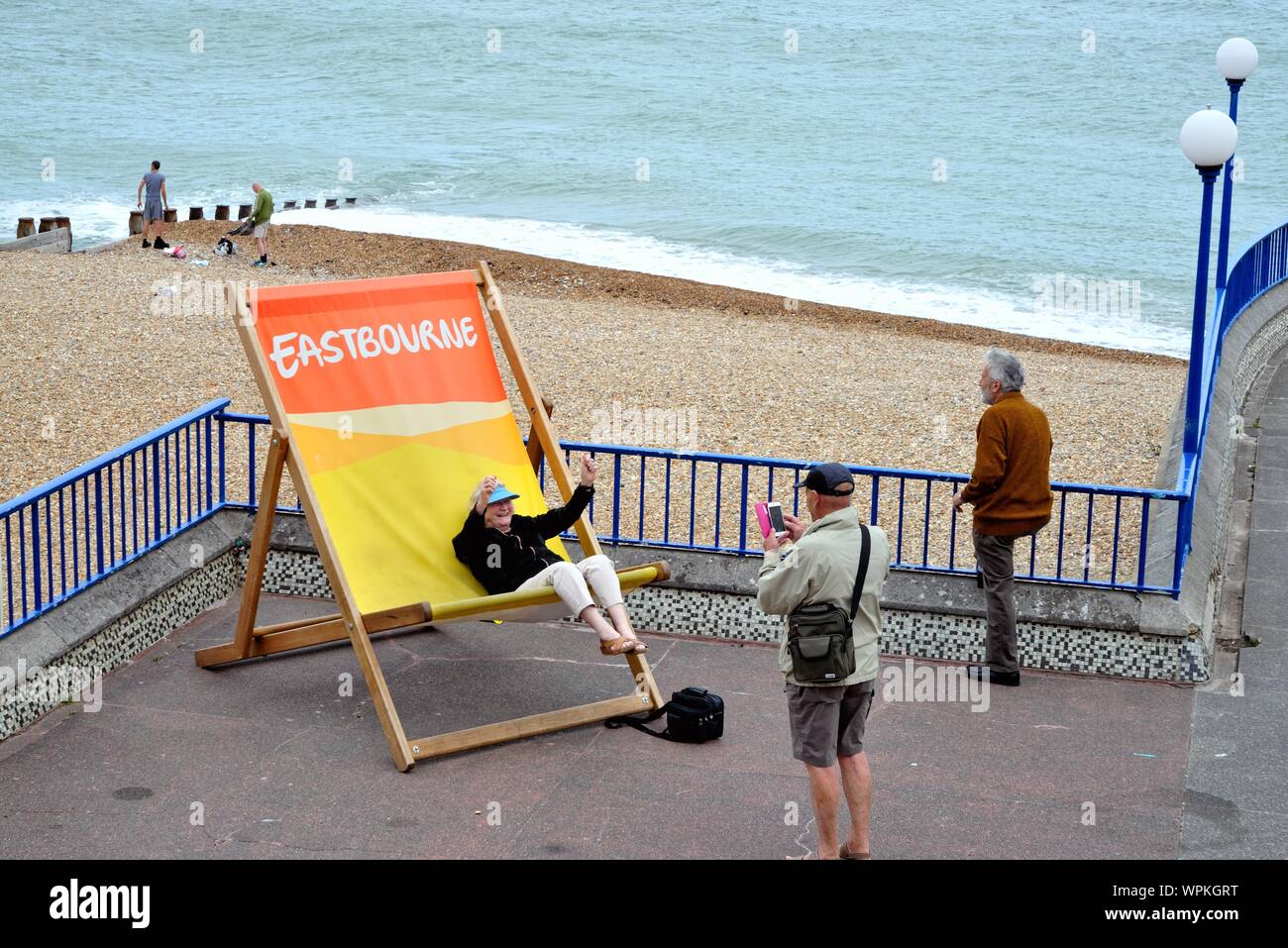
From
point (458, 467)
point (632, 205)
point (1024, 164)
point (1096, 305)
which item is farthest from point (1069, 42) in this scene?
point (458, 467)

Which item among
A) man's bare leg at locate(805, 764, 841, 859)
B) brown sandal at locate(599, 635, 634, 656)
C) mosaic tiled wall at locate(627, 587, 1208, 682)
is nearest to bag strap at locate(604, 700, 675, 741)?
brown sandal at locate(599, 635, 634, 656)

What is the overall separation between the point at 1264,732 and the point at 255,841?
4.27 m

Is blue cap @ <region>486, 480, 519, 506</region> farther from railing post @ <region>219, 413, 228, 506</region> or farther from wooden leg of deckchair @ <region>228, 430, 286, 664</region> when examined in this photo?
railing post @ <region>219, 413, 228, 506</region>

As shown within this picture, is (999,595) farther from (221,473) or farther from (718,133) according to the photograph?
(718,133)

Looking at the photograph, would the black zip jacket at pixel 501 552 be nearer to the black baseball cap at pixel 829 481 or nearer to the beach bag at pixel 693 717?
the beach bag at pixel 693 717

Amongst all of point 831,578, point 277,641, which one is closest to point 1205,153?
point 831,578

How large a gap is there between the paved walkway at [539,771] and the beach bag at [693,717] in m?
0.05

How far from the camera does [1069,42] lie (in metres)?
70.2

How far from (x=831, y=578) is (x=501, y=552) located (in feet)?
7.74

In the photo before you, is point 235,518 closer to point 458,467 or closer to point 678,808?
point 458,467

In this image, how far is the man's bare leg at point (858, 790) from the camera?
5250mm

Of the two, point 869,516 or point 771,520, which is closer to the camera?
point 771,520

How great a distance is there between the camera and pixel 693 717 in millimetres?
6445

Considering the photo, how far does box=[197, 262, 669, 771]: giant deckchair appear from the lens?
654cm
